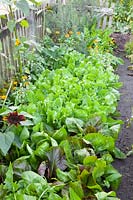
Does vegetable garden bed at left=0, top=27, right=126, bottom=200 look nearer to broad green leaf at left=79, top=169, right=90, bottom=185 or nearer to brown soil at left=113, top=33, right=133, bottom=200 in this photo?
broad green leaf at left=79, top=169, right=90, bottom=185

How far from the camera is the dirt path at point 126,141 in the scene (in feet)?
8.16

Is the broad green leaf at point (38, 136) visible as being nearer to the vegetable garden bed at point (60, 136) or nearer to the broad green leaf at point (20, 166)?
the vegetable garden bed at point (60, 136)

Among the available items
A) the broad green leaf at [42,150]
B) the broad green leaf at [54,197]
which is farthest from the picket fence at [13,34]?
the broad green leaf at [54,197]

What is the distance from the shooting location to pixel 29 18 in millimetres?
4359

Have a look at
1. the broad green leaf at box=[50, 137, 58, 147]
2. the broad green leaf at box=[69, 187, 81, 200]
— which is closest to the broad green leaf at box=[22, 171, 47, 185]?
the broad green leaf at box=[69, 187, 81, 200]

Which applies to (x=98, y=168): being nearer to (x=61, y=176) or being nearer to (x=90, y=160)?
(x=90, y=160)

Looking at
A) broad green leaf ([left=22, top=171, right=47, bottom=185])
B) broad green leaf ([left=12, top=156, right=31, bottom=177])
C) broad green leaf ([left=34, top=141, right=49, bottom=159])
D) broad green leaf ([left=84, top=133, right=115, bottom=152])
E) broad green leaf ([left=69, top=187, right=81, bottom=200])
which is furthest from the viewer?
broad green leaf ([left=84, top=133, right=115, bottom=152])

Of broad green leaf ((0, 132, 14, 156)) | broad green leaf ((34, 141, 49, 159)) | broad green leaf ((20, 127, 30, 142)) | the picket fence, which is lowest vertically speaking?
broad green leaf ((34, 141, 49, 159))

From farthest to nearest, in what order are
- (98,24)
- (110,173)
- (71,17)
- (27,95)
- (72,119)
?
(98,24), (71,17), (27,95), (72,119), (110,173)

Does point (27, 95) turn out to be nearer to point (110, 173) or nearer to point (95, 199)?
point (110, 173)

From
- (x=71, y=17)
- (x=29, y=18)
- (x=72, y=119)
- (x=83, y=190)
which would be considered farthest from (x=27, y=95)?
(x=71, y=17)

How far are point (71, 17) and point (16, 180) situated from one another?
12.3ft

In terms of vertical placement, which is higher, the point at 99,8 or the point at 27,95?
the point at 99,8

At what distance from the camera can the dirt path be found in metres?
2.49
